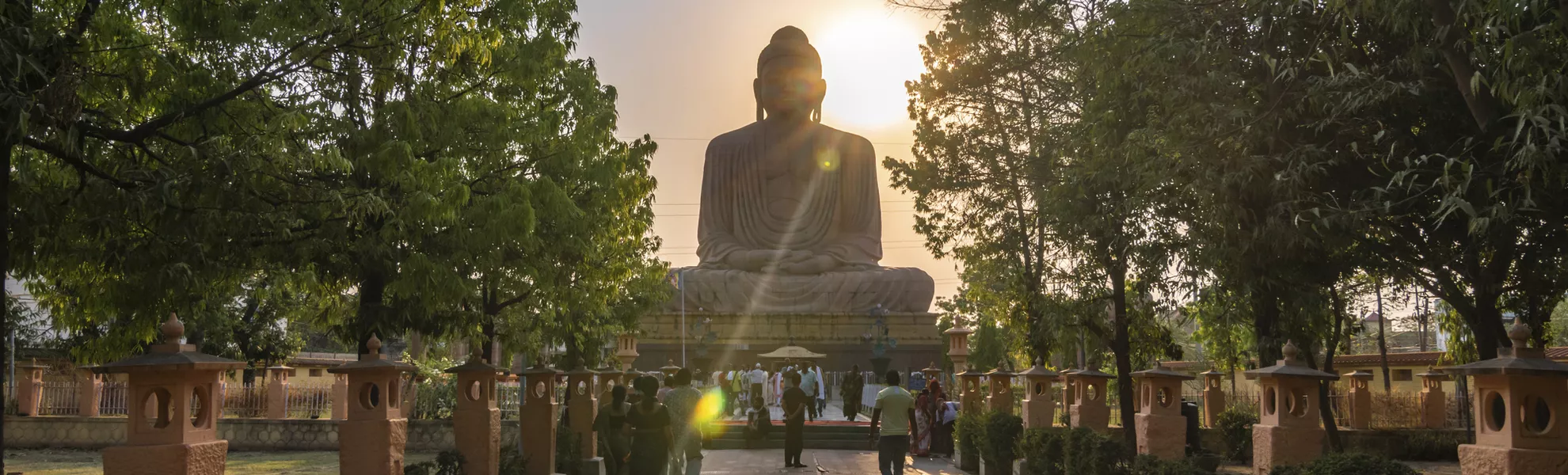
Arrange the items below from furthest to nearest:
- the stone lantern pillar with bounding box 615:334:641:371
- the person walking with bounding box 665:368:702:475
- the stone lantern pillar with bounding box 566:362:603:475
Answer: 1. the stone lantern pillar with bounding box 615:334:641:371
2. the stone lantern pillar with bounding box 566:362:603:475
3. the person walking with bounding box 665:368:702:475

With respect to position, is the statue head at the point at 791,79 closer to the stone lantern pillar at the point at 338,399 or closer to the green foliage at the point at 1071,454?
the stone lantern pillar at the point at 338,399

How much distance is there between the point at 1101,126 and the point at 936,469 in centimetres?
605

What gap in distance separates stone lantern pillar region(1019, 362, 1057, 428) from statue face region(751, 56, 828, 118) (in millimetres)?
17580

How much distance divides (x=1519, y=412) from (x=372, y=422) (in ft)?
21.6

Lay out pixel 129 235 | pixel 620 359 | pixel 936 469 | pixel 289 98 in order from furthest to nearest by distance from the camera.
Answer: pixel 620 359 → pixel 936 469 → pixel 289 98 → pixel 129 235

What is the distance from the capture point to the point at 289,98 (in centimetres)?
853

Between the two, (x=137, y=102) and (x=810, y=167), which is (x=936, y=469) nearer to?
(x=137, y=102)

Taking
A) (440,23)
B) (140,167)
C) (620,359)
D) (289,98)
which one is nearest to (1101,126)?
(440,23)

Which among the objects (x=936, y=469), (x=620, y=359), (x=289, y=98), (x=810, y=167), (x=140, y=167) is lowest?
(x=936, y=469)

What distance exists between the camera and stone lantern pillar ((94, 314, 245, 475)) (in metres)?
6.30

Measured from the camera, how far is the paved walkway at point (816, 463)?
1445 cm

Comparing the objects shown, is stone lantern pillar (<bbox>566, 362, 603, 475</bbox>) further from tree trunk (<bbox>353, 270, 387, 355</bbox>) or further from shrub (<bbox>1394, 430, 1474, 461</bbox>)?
shrub (<bbox>1394, 430, 1474, 461</bbox>)

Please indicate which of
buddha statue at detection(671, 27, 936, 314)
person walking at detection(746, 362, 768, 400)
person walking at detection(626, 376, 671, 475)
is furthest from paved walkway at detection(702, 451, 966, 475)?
buddha statue at detection(671, 27, 936, 314)

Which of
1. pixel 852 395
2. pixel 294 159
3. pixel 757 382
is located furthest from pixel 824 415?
pixel 294 159
